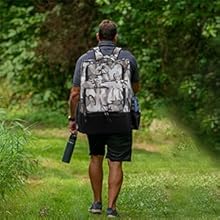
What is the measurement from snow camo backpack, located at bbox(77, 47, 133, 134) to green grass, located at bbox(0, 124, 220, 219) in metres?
0.85

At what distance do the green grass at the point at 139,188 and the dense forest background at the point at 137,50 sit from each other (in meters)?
0.85

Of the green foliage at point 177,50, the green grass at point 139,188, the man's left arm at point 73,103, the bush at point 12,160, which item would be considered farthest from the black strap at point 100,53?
the green foliage at point 177,50

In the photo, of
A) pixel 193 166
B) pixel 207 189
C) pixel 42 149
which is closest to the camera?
pixel 207 189

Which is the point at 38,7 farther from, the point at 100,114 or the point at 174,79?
the point at 100,114

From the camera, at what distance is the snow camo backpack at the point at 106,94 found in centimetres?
719

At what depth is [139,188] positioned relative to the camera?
902cm

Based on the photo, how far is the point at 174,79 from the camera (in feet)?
50.5

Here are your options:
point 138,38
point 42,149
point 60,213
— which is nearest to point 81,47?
point 138,38

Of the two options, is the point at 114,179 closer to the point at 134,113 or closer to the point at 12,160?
the point at 134,113

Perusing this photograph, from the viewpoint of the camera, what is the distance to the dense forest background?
45.0 ft

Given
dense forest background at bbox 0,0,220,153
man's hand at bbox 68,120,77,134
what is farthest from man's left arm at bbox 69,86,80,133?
dense forest background at bbox 0,0,220,153

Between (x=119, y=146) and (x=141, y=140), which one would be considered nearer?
(x=119, y=146)

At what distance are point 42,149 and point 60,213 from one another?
15.6 feet

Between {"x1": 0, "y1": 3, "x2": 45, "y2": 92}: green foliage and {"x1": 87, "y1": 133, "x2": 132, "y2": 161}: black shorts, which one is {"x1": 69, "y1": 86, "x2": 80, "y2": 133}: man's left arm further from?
{"x1": 0, "y1": 3, "x2": 45, "y2": 92}: green foliage
